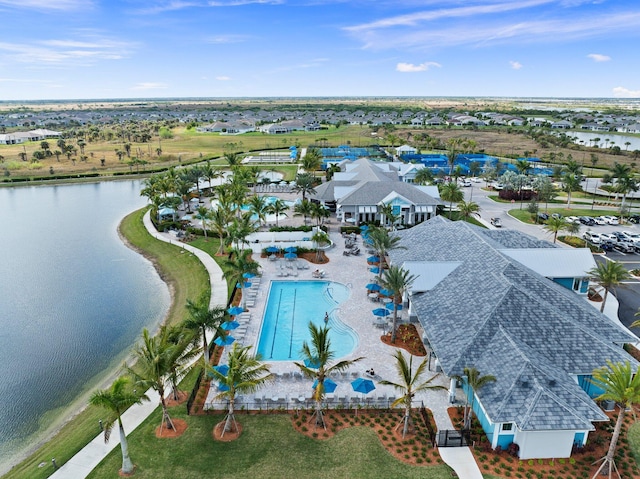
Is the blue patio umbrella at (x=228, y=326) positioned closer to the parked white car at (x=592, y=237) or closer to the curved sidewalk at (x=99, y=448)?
the curved sidewalk at (x=99, y=448)

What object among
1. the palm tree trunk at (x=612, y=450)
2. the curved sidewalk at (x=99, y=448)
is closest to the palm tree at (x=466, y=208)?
the palm tree trunk at (x=612, y=450)

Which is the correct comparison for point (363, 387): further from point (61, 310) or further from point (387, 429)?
point (61, 310)

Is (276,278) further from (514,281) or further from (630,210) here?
(630,210)

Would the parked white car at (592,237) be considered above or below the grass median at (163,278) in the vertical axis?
above

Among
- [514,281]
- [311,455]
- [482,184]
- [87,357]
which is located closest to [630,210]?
[482,184]

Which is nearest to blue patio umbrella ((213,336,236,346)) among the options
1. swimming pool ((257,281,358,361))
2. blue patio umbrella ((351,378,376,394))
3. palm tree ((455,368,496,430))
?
swimming pool ((257,281,358,361))

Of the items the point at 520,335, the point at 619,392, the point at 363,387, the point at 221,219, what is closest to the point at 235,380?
the point at 363,387

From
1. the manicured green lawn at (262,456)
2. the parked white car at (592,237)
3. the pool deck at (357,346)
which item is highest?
the parked white car at (592,237)
